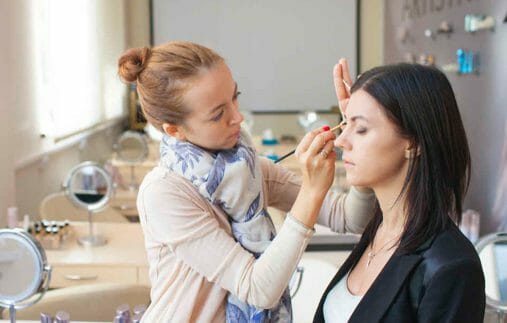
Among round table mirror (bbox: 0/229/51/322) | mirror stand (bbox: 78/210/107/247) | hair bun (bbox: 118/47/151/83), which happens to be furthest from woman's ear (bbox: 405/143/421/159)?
mirror stand (bbox: 78/210/107/247)

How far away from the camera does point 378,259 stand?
3.88ft

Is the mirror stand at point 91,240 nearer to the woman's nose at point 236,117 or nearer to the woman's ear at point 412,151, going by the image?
the woman's nose at point 236,117

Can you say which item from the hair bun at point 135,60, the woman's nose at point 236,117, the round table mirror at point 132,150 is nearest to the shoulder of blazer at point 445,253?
the woman's nose at point 236,117

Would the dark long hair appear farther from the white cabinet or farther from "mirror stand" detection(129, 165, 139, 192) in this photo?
"mirror stand" detection(129, 165, 139, 192)

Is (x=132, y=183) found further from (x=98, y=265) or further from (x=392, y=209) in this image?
(x=392, y=209)

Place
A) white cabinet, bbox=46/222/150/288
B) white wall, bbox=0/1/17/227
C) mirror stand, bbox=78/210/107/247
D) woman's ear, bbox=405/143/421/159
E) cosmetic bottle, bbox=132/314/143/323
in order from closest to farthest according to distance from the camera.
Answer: woman's ear, bbox=405/143/421/159
cosmetic bottle, bbox=132/314/143/323
white cabinet, bbox=46/222/150/288
mirror stand, bbox=78/210/107/247
white wall, bbox=0/1/17/227

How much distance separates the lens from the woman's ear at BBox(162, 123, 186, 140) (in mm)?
1222

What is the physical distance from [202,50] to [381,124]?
1.07 feet

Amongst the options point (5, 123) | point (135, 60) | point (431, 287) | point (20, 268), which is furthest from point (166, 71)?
point (5, 123)

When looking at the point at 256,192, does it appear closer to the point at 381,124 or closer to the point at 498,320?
the point at 381,124

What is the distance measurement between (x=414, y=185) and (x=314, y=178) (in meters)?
0.15

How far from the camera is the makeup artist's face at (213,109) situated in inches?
46.4

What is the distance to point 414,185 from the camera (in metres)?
1.09

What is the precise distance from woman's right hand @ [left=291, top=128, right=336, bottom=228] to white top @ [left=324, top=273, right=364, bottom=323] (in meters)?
0.15
